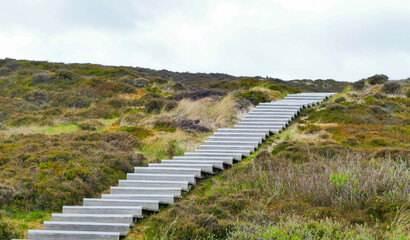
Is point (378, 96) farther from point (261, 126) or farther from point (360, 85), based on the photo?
point (261, 126)

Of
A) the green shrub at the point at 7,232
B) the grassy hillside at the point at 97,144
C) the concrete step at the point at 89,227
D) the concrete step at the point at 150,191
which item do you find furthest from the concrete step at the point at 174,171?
the green shrub at the point at 7,232

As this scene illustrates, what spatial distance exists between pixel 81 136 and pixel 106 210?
5.67 meters

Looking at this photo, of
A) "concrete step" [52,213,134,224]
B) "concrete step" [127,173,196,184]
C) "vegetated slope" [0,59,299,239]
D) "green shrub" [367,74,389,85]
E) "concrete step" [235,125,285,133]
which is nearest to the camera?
"concrete step" [52,213,134,224]

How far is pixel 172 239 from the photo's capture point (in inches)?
229

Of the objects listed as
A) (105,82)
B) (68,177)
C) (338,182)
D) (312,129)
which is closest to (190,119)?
(312,129)

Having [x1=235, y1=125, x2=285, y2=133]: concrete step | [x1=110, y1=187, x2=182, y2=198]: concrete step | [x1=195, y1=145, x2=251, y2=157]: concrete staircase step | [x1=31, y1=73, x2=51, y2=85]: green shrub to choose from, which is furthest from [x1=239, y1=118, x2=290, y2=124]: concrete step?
[x1=31, y1=73, x2=51, y2=85]: green shrub

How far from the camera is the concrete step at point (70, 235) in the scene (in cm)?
629

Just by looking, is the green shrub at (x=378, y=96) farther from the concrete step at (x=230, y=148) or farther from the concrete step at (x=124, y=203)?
the concrete step at (x=124, y=203)

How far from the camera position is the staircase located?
6.62 meters

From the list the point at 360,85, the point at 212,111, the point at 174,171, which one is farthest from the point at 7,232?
the point at 360,85

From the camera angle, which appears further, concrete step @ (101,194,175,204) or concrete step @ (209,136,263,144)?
concrete step @ (209,136,263,144)

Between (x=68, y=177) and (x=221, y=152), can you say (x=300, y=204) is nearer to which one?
(x=221, y=152)

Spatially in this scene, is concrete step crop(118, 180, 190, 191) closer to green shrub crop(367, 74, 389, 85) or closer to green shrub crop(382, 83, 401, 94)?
green shrub crop(382, 83, 401, 94)

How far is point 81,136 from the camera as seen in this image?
12570mm
